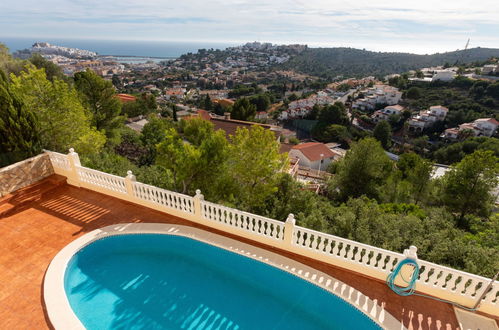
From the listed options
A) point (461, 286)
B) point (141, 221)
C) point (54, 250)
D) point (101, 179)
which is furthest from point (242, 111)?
point (461, 286)

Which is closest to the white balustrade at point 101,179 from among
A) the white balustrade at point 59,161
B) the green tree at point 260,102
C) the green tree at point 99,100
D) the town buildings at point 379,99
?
the white balustrade at point 59,161

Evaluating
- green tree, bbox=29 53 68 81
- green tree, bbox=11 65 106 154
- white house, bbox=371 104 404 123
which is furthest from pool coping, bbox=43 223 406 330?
white house, bbox=371 104 404 123

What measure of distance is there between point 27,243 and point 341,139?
213ft

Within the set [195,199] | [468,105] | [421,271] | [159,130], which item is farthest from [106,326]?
[468,105]

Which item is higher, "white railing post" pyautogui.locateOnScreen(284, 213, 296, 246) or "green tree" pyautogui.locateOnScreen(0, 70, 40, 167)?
"green tree" pyautogui.locateOnScreen(0, 70, 40, 167)

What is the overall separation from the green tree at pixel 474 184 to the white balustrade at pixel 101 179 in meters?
18.7

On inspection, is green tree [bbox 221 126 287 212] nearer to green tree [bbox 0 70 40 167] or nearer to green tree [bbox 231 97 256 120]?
green tree [bbox 0 70 40 167]

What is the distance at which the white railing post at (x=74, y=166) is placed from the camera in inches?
Result: 349

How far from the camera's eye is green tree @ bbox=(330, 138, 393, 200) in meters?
21.4

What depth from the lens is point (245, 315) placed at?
568cm

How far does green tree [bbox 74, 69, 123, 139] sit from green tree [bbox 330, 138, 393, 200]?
1904 centimetres

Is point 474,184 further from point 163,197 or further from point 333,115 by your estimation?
point 333,115

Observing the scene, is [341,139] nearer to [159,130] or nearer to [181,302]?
[159,130]

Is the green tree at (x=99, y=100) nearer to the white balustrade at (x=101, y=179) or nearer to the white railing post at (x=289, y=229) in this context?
the white balustrade at (x=101, y=179)
